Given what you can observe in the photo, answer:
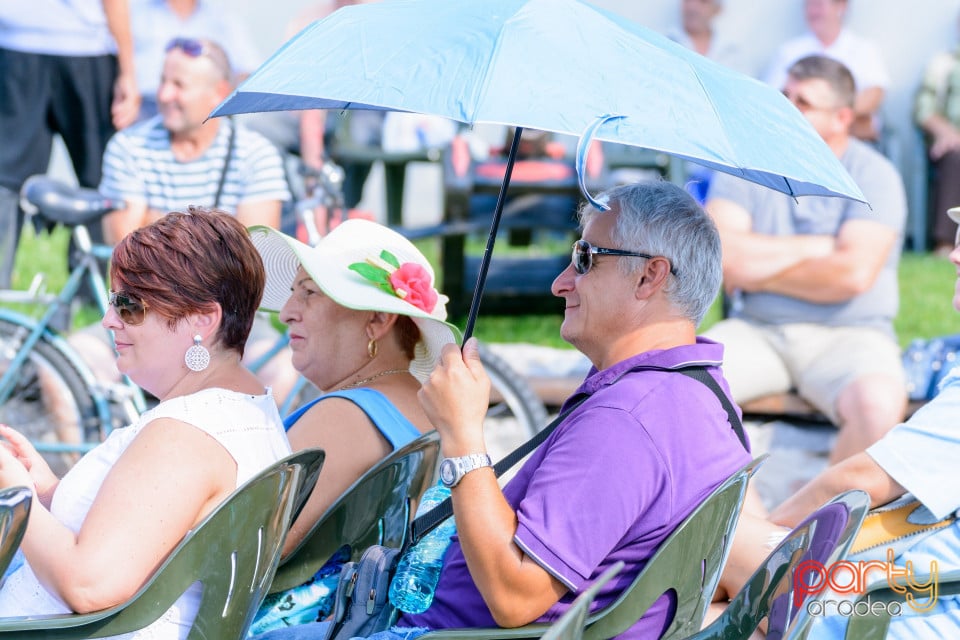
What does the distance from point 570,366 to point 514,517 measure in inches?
167

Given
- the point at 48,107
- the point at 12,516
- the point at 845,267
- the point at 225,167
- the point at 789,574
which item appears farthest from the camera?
the point at 48,107

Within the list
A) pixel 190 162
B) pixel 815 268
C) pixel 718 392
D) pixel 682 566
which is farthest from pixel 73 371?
pixel 682 566

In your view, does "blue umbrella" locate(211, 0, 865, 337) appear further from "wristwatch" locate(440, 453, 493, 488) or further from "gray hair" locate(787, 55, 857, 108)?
"gray hair" locate(787, 55, 857, 108)

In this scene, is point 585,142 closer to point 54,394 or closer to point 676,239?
Answer: point 676,239

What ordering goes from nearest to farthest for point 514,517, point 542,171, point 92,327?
point 514,517
point 92,327
point 542,171

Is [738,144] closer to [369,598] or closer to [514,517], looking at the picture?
[514,517]

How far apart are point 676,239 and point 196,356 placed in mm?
985

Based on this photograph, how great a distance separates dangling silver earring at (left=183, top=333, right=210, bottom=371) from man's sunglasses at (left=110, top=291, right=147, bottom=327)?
11 cm

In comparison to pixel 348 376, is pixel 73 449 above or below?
below

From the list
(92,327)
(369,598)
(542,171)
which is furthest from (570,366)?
(369,598)

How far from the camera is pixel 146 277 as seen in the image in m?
2.46

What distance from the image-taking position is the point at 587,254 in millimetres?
2602

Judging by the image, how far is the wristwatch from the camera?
7.27 feet

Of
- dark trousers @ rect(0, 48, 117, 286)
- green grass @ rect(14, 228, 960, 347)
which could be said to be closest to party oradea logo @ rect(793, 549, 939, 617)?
green grass @ rect(14, 228, 960, 347)
